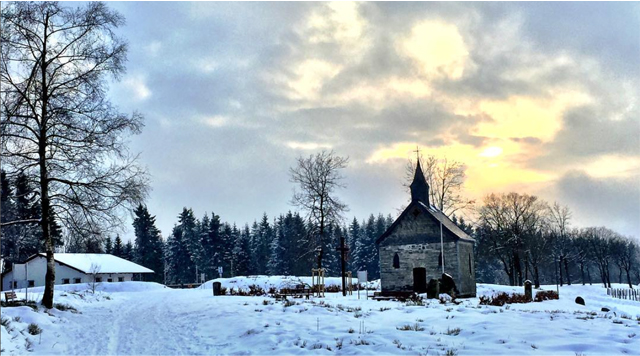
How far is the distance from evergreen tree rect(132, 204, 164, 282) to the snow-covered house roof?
1424 centimetres

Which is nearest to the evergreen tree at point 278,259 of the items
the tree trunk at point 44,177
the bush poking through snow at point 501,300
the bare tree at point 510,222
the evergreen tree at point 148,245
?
the evergreen tree at point 148,245

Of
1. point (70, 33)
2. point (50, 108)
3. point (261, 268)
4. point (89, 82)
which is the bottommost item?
point (261, 268)

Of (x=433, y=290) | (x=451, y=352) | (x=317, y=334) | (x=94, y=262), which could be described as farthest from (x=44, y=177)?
(x=94, y=262)

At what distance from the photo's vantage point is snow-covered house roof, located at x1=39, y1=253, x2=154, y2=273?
59.6 metres

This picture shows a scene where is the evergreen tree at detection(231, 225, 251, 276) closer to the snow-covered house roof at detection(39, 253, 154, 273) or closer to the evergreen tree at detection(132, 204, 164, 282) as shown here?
the evergreen tree at detection(132, 204, 164, 282)

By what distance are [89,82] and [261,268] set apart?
258 ft

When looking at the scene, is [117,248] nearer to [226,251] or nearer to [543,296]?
[226,251]

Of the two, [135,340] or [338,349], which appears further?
[135,340]

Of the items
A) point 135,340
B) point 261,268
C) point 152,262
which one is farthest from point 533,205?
point 135,340

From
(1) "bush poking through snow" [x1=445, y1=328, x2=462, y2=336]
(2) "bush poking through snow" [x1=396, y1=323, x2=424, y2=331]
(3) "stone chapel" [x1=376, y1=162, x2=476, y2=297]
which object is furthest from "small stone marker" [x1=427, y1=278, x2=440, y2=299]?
(1) "bush poking through snow" [x1=445, y1=328, x2=462, y2=336]

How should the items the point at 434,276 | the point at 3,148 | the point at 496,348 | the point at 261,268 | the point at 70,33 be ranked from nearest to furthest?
1. the point at 496,348
2. the point at 3,148
3. the point at 70,33
4. the point at 434,276
5. the point at 261,268

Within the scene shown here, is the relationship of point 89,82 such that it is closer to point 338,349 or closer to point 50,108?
point 50,108

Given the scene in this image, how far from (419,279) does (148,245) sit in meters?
59.0

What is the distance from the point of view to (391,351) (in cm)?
1022
